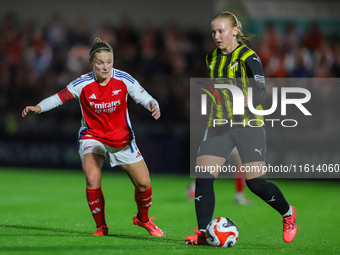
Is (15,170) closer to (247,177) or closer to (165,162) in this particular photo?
(165,162)

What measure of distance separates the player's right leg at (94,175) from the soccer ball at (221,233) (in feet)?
3.81

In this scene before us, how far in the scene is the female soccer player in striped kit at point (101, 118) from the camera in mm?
4648

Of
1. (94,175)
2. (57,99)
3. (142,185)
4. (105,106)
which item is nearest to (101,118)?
(105,106)

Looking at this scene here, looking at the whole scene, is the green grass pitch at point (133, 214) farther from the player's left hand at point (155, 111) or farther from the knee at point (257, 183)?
the player's left hand at point (155, 111)

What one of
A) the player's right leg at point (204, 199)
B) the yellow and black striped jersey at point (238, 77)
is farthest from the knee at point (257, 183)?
the yellow and black striped jersey at point (238, 77)

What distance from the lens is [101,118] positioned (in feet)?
15.6

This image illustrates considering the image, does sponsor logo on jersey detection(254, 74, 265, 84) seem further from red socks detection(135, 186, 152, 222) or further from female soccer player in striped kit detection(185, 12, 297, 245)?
red socks detection(135, 186, 152, 222)

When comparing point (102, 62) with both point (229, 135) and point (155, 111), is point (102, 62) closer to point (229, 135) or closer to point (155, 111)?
point (155, 111)

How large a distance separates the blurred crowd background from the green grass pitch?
0.83 metres

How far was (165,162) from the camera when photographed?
1198 cm

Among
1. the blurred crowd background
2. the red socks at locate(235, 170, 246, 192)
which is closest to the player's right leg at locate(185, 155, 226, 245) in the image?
the red socks at locate(235, 170, 246, 192)

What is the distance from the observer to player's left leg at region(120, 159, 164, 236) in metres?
4.82

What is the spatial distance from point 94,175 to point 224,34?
180 centimetres

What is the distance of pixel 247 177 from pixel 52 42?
1061cm
